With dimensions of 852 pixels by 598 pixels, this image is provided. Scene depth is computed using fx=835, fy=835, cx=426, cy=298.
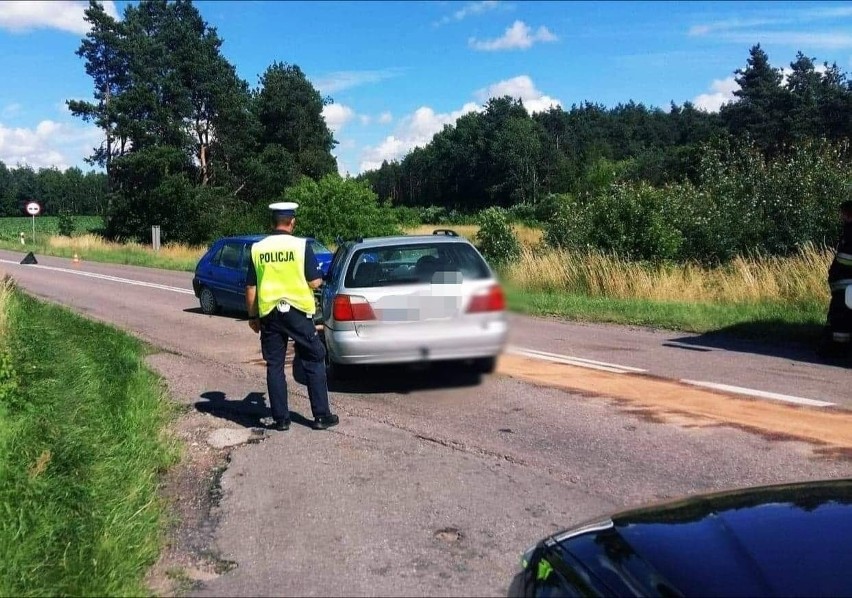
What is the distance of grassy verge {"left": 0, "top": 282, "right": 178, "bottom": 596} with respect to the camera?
4445mm

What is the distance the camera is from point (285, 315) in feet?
23.2

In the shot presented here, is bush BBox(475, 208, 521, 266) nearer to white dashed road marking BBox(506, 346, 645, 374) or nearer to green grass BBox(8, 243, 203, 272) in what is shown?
green grass BBox(8, 243, 203, 272)

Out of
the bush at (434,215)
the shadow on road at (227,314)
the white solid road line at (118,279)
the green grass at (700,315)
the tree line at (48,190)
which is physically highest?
the tree line at (48,190)

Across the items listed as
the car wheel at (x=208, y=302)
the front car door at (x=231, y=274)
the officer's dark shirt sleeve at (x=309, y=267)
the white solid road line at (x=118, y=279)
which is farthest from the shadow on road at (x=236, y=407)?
the white solid road line at (x=118, y=279)

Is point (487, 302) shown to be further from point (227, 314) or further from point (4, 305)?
point (227, 314)

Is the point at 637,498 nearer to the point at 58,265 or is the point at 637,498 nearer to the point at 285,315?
the point at 285,315

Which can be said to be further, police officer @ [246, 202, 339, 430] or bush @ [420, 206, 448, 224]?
bush @ [420, 206, 448, 224]

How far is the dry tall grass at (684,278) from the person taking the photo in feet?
49.0

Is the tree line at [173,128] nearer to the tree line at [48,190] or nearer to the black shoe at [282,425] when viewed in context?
the black shoe at [282,425]

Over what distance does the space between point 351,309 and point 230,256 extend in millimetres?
8621

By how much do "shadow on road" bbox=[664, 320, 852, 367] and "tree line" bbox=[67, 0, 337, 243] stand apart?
42.5 meters

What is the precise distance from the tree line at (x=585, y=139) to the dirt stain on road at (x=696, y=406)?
50.8 meters

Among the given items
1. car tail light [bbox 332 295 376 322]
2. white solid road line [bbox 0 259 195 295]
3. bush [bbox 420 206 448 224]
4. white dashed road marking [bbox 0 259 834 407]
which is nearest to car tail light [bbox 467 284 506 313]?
white dashed road marking [bbox 0 259 834 407]

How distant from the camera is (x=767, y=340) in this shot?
39.2 feet
